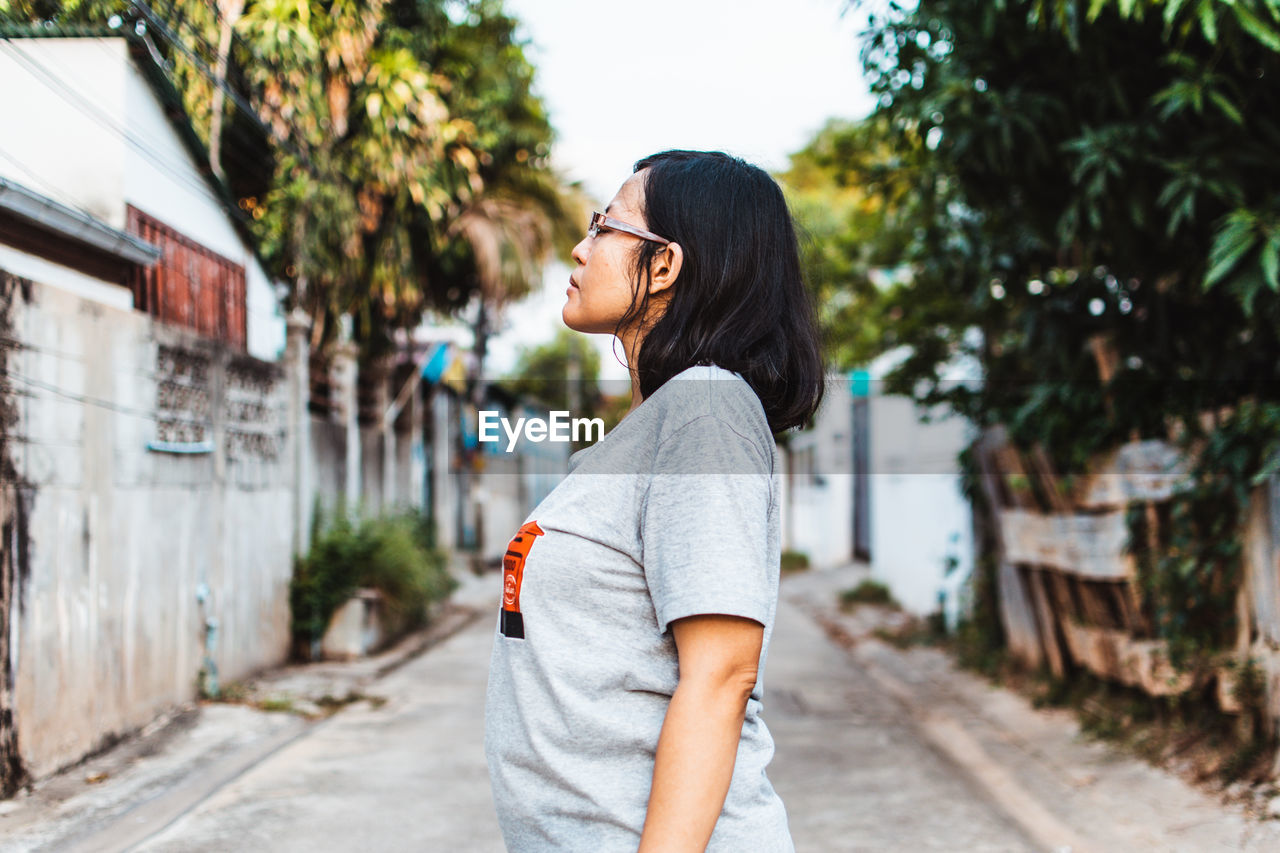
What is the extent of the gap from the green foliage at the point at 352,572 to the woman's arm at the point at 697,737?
7987 millimetres

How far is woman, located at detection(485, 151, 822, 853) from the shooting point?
112 cm

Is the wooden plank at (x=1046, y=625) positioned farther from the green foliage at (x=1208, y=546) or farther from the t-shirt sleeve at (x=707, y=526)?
the t-shirt sleeve at (x=707, y=526)

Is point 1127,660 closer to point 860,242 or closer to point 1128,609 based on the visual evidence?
point 1128,609

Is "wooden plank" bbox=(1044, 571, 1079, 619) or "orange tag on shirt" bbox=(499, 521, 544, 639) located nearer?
"orange tag on shirt" bbox=(499, 521, 544, 639)

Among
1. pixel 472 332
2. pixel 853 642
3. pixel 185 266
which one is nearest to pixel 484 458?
pixel 472 332

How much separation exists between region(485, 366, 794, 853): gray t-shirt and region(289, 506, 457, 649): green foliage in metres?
7.88

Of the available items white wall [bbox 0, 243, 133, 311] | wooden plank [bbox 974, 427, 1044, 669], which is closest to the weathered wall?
white wall [bbox 0, 243, 133, 311]

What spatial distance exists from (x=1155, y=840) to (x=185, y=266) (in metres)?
6.14

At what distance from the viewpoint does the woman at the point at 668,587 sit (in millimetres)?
1115

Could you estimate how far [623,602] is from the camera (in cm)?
117

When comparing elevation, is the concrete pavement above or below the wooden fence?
below

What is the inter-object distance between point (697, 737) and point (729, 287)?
1.68ft

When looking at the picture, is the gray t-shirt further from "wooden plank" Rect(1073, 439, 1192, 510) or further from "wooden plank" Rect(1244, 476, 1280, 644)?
"wooden plank" Rect(1073, 439, 1192, 510)

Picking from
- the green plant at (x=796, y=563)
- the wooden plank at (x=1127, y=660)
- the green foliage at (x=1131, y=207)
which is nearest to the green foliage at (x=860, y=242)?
the green foliage at (x=1131, y=207)
